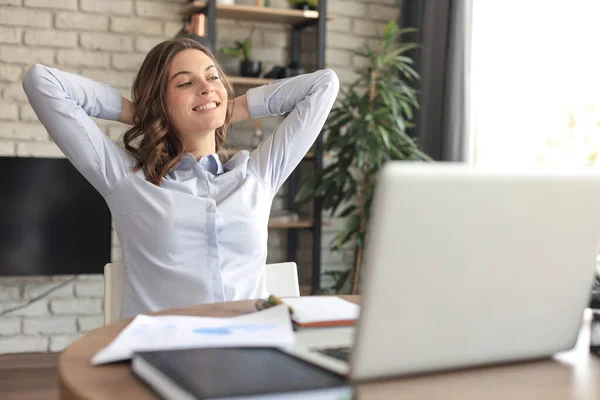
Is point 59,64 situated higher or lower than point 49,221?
higher

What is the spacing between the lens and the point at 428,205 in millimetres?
771

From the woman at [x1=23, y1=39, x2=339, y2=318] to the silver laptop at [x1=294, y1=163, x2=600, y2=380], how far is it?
0.88 meters

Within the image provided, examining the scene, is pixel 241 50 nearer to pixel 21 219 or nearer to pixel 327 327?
pixel 21 219

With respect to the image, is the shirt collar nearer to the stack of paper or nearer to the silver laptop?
the stack of paper

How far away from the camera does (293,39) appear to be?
3.76 metres

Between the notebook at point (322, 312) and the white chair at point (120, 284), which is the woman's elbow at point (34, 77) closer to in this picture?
the white chair at point (120, 284)


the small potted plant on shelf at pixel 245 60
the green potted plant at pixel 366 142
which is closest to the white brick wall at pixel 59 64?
the small potted plant on shelf at pixel 245 60

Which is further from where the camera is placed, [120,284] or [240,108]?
[240,108]

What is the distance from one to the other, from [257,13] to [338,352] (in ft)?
8.99

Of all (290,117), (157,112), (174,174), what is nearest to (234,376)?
(174,174)

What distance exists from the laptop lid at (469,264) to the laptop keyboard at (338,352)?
0.11 meters

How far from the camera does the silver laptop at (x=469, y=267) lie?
768 millimetres

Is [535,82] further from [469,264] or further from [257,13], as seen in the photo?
[469,264]

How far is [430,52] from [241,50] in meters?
0.92
